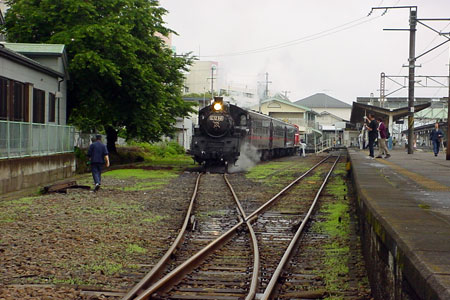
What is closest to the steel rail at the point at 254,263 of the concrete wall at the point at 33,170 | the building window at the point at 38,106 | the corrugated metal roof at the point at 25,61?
the concrete wall at the point at 33,170

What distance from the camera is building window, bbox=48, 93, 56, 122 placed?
74.7 ft

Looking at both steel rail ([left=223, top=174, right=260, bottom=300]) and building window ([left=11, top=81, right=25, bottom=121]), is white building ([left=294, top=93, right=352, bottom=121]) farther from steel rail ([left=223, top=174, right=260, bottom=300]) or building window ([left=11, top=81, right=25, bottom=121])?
steel rail ([left=223, top=174, right=260, bottom=300])

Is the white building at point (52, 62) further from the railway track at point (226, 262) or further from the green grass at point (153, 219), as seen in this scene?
the railway track at point (226, 262)

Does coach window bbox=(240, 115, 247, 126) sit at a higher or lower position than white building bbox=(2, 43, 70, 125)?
lower

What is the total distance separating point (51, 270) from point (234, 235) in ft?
11.6

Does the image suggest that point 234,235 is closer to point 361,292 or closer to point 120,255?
point 120,255

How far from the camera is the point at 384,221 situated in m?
5.78

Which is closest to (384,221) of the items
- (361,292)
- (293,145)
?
(361,292)

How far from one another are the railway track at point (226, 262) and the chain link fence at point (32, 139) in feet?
25.1

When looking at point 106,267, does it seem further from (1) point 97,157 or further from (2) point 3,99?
(2) point 3,99

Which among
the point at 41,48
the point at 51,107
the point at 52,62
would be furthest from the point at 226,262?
the point at 41,48

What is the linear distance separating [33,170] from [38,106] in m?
4.22

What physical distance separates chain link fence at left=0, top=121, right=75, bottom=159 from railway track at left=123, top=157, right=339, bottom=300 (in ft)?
25.1

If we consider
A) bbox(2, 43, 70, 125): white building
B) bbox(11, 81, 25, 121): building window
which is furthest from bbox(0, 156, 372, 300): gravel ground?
bbox(2, 43, 70, 125): white building
